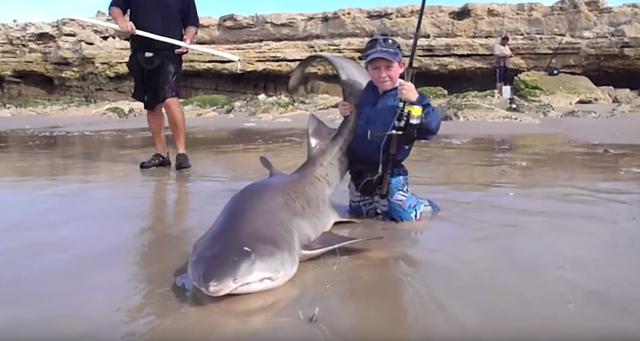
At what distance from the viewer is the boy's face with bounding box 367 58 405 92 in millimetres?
3822

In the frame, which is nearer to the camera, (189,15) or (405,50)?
(189,15)

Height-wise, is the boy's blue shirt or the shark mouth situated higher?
the boy's blue shirt

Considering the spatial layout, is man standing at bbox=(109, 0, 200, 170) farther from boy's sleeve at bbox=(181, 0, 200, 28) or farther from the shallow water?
the shallow water

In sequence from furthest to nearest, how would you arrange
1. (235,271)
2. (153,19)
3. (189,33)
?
(189,33), (153,19), (235,271)

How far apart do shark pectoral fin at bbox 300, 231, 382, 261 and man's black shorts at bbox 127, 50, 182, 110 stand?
3.49 m

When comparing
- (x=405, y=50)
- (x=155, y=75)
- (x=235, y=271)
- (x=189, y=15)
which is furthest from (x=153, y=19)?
(x=405, y=50)

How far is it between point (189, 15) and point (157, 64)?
62 centimetres

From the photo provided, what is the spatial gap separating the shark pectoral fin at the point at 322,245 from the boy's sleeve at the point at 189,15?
3.91 m

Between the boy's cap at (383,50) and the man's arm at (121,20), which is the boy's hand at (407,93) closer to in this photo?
the boy's cap at (383,50)

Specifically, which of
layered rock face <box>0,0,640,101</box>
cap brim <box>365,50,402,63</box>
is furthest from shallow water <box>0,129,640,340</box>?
layered rock face <box>0,0,640,101</box>

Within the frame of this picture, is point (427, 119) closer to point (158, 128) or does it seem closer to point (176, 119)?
point (176, 119)

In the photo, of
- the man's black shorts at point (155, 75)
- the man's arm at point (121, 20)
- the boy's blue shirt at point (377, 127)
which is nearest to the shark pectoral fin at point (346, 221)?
the boy's blue shirt at point (377, 127)

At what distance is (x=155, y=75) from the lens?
623 cm

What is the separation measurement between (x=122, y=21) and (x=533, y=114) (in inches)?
288
